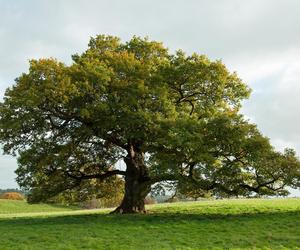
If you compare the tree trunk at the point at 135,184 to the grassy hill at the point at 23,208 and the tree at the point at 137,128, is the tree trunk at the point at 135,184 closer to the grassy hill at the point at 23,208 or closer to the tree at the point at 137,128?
the tree at the point at 137,128

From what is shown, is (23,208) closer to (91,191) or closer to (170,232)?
(91,191)

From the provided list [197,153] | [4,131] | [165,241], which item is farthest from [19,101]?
[165,241]

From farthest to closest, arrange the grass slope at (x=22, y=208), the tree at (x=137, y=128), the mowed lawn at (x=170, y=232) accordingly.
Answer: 1. the grass slope at (x=22, y=208)
2. the tree at (x=137, y=128)
3. the mowed lawn at (x=170, y=232)

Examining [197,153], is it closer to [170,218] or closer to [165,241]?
[170,218]

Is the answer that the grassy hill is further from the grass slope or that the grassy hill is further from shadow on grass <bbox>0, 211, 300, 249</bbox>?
shadow on grass <bbox>0, 211, 300, 249</bbox>

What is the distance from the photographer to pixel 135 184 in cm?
3706

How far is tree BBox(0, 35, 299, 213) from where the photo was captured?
32.7 metres

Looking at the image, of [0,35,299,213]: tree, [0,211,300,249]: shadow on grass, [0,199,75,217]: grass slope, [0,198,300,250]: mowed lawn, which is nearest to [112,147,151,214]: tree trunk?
[0,35,299,213]: tree

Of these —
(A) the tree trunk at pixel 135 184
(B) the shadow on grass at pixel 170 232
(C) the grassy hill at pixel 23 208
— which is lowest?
(B) the shadow on grass at pixel 170 232

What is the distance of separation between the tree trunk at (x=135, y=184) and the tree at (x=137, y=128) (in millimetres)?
79

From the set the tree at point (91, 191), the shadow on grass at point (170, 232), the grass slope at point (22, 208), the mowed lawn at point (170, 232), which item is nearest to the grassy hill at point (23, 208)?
the grass slope at point (22, 208)

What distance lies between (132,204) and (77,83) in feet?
32.9

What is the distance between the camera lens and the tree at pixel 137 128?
3269cm

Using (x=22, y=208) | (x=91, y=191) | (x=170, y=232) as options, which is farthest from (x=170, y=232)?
(x=22, y=208)
